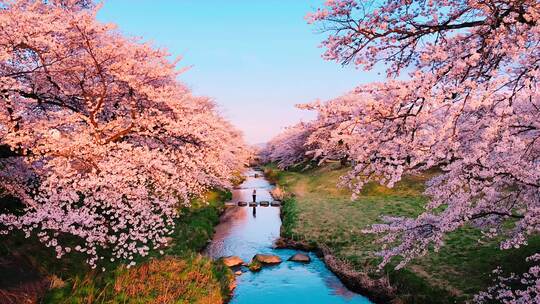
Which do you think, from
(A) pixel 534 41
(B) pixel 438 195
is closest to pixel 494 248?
(B) pixel 438 195

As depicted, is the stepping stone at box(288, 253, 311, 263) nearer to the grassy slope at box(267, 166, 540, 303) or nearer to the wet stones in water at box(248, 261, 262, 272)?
the grassy slope at box(267, 166, 540, 303)

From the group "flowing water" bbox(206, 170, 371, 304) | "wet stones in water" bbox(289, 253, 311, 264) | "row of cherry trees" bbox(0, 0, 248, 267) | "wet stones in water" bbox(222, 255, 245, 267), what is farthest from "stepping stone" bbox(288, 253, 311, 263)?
"row of cherry trees" bbox(0, 0, 248, 267)

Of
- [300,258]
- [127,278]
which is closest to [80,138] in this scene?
[127,278]

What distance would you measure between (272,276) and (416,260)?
21.9 ft

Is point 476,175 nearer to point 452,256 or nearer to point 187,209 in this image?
point 452,256

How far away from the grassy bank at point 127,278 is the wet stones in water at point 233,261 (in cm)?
171

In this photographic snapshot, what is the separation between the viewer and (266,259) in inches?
835

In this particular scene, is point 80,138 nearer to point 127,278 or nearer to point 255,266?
point 127,278

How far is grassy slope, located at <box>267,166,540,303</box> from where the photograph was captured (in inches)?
580

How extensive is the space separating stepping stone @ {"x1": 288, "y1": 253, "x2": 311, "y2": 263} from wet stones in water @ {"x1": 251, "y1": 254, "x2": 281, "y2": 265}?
752mm

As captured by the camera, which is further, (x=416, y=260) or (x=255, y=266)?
(x=255, y=266)

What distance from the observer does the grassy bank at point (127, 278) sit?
12445 mm

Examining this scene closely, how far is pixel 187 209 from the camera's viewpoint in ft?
93.4

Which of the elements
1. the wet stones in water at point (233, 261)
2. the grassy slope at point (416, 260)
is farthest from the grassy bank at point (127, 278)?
the grassy slope at point (416, 260)
